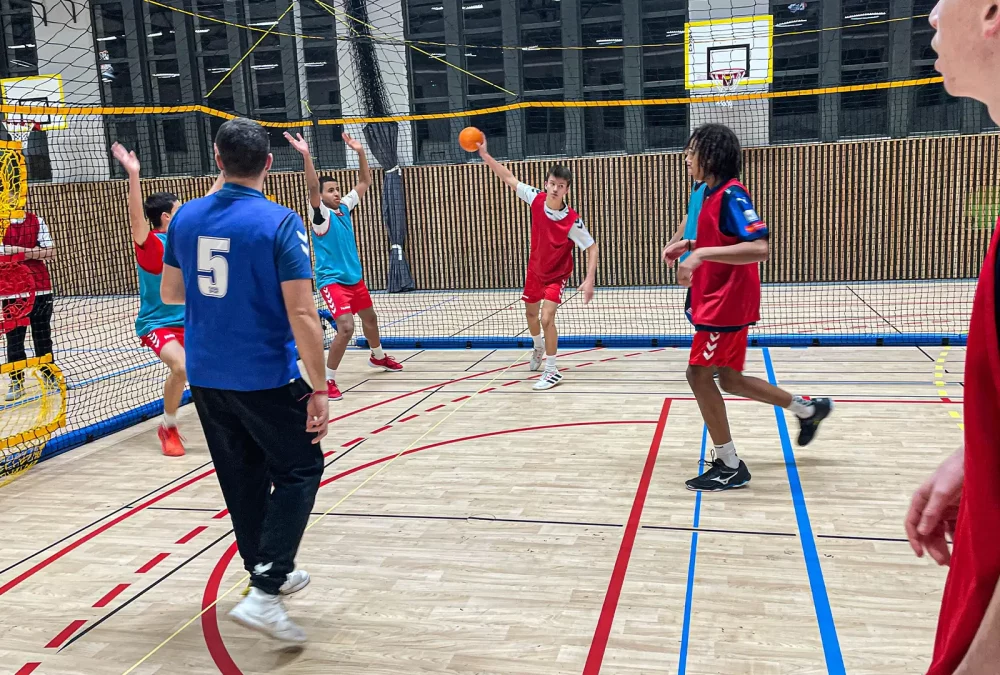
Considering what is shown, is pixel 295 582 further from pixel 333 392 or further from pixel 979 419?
pixel 333 392

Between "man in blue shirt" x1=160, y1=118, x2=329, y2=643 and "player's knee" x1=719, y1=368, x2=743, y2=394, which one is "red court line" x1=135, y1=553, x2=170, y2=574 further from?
"player's knee" x1=719, y1=368, x2=743, y2=394

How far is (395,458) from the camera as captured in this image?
16.8 ft

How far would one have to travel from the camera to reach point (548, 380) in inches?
276

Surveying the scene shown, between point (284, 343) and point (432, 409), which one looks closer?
point (284, 343)

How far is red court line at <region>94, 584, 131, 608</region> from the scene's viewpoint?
3311 millimetres

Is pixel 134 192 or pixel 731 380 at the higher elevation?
pixel 134 192

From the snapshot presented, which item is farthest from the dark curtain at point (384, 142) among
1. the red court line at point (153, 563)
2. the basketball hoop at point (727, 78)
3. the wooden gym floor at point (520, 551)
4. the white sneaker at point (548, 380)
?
the red court line at point (153, 563)

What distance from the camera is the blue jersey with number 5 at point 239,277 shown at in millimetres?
2750

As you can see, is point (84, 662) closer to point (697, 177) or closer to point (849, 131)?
point (697, 177)

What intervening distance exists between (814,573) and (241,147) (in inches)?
112

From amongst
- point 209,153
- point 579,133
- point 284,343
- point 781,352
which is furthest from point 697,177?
point 209,153

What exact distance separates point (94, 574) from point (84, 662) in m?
0.81

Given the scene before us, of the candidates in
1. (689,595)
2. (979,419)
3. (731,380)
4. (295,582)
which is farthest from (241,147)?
(731,380)

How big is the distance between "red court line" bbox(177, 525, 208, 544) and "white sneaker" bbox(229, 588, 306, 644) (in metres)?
1.20
